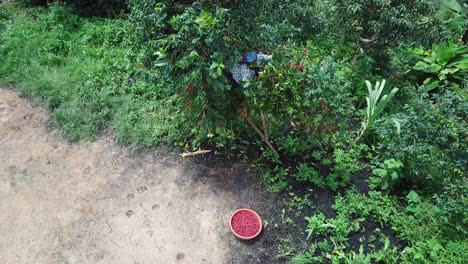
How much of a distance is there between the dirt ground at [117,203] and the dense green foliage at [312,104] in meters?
0.24

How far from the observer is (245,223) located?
3.22 m

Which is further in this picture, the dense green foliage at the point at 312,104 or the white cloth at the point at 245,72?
the white cloth at the point at 245,72

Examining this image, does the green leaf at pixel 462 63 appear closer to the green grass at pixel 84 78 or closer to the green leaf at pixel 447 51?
the green leaf at pixel 447 51

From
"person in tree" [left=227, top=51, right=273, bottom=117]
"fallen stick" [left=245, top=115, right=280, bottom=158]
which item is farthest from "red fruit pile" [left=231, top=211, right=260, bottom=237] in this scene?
"person in tree" [left=227, top=51, right=273, bottom=117]

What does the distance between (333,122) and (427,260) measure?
1315 mm

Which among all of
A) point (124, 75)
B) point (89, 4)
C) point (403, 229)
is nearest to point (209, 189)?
point (403, 229)

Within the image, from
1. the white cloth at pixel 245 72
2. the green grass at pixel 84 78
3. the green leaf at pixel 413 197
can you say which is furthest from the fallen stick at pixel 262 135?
the green leaf at pixel 413 197

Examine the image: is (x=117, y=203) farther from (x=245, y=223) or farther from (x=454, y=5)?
(x=454, y=5)

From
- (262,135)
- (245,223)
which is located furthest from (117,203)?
(262,135)

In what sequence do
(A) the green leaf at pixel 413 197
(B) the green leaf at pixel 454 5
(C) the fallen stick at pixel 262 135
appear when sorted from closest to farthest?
(A) the green leaf at pixel 413 197 < (C) the fallen stick at pixel 262 135 < (B) the green leaf at pixel 454 5

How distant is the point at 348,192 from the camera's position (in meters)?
3.38

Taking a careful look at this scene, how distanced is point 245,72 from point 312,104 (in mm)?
643

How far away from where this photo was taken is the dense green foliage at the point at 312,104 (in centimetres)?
293

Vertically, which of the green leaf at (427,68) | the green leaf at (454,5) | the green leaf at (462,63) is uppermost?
the green leaf at (454,5)
